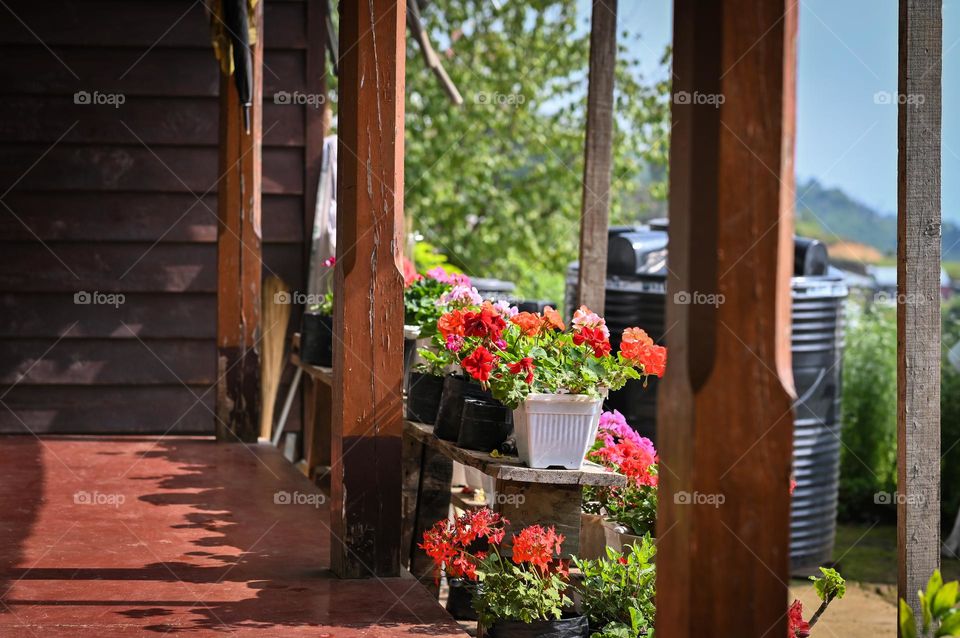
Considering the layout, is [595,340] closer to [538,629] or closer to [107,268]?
[538,629]

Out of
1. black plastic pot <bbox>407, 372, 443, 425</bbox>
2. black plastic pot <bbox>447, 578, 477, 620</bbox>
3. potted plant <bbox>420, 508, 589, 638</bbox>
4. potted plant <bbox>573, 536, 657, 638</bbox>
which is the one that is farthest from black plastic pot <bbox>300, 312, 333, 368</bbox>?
potted plant <bbox>573, 536, 657, 638</bbox>

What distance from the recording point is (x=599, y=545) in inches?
132

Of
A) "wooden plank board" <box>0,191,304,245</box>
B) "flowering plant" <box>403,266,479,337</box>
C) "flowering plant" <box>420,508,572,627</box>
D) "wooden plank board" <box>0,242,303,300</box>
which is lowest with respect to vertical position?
"flowering plant" <box>420,508,572,627</box>

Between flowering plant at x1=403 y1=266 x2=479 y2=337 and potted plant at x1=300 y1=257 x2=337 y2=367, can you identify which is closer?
flowering plant at x1=403 y1=266 x2=479 y2=337

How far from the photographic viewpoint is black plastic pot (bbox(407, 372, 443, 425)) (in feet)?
12.3

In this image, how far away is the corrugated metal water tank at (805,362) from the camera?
6.02 m

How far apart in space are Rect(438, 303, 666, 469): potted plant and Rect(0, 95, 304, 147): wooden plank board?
352 centimetres

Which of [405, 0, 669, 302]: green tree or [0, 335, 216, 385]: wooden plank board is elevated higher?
[405, 0, 669, 302]: green tree

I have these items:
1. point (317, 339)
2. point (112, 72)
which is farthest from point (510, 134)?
point (317, 339)

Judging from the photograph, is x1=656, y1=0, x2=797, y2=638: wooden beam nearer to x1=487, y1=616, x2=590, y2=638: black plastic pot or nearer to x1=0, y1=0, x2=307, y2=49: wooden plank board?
x1=487, y1=616, x2=590, y2=638: black plastic pot

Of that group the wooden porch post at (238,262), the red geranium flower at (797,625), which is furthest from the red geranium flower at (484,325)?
the wooden porch post at (238,262)

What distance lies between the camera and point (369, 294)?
10.3 feet

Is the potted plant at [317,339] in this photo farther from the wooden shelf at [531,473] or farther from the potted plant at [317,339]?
the wooden shelf at [531,473]

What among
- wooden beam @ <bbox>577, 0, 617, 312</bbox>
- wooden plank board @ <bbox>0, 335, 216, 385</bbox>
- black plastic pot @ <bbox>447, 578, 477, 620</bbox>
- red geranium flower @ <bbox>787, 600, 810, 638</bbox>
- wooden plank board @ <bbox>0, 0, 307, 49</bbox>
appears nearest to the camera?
red geranium flower @ <bbox>787, 600, 810, 638</bbox>
